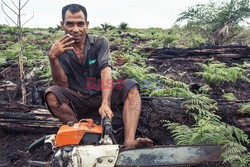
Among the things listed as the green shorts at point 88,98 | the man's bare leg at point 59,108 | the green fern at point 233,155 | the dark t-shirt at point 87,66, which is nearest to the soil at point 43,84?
the green fern at point 233,155

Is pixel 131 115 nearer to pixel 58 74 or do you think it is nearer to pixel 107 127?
pixel 107 127

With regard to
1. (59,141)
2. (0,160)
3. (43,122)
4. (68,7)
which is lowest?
(0,160)

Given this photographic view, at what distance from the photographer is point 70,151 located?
2584mm

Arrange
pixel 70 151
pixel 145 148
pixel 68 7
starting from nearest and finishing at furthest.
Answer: pixel 70 151, pixel 145 148, pixel 68 7

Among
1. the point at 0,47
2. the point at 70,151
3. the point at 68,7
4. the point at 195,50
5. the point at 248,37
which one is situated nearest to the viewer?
the point at 70,151

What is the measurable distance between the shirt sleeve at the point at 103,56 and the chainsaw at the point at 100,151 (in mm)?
1070

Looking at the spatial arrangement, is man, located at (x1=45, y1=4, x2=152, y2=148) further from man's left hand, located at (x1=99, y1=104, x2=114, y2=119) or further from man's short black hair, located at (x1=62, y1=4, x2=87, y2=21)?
man's left hand, located at (x1=99, y1=104, x2=114, y2=119)

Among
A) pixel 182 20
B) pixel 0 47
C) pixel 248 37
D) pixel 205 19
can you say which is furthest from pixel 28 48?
pixel 248 37

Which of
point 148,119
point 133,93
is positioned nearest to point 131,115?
point 133,93

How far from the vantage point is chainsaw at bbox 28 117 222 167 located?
8.53 ft

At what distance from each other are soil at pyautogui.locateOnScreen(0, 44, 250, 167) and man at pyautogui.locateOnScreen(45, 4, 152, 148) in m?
0.58

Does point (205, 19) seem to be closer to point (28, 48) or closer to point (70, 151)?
point (28, 48)

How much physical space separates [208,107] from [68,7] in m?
2.33

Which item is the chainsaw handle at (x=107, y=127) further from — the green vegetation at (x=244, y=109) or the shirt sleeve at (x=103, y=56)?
the green vegetation at (x=244, y=109)
